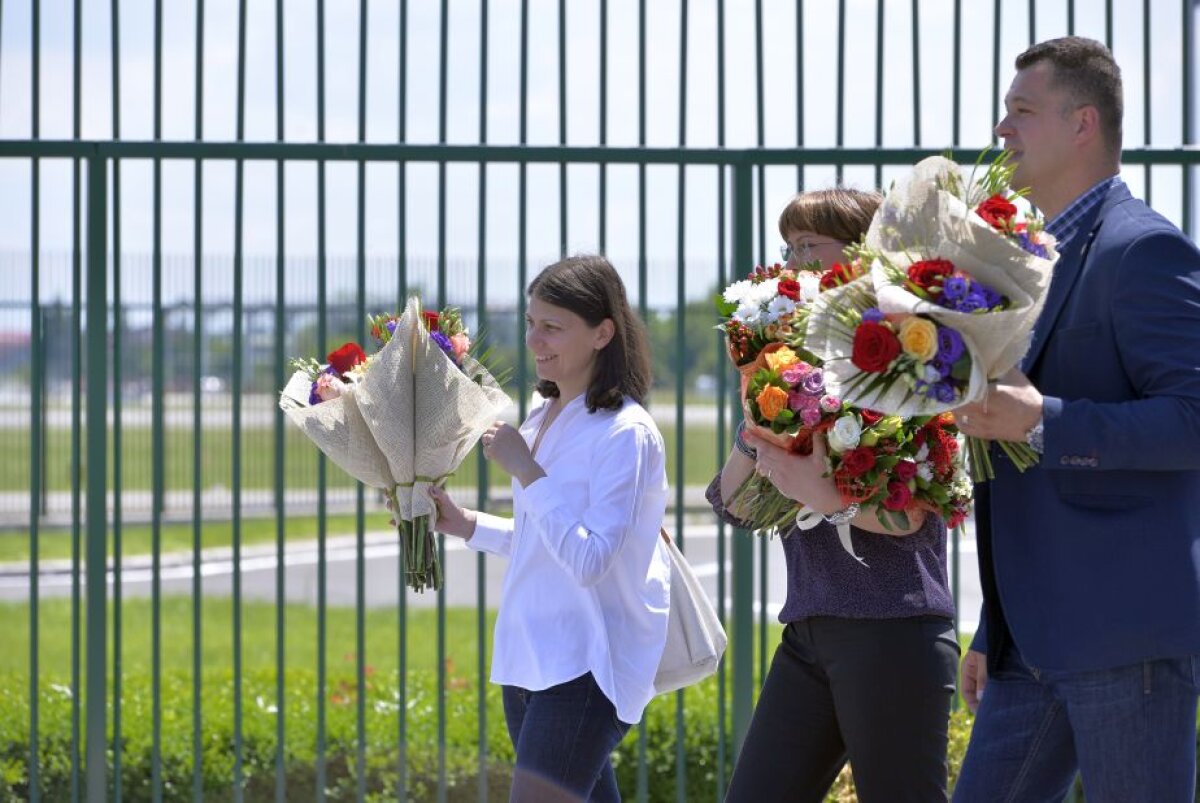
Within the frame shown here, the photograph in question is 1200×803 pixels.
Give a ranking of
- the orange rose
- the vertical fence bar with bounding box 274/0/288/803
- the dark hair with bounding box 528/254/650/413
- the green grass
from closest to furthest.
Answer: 1. the orange rose
2. the dark hair with bounding box 528/254/650/413
3. the vertical fence bar with bounding box 274/0/288/803
4. the green grass

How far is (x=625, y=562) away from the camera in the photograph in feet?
11.5

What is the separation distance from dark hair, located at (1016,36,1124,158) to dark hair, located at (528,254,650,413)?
3.68 feet

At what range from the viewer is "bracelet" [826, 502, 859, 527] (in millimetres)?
3089

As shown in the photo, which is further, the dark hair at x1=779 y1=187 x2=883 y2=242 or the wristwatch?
the dark hair at x1=779 y1=187 x2=883 y2=242

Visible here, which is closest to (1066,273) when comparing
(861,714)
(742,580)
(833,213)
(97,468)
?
(833,213)

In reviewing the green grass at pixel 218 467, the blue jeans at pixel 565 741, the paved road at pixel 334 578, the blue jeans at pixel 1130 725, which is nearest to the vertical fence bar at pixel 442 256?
the blue jeans at pixel 565 741

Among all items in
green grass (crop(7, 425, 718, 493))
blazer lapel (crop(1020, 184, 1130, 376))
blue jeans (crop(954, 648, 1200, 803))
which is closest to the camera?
blue jeans (crop(954, 648, 1200, 803))

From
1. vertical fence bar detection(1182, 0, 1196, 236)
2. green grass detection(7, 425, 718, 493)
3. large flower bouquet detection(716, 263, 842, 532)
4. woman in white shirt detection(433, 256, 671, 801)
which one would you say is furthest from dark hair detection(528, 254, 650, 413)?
green grass detection(7, 425, 718, 493)

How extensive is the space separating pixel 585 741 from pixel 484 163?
199 cm

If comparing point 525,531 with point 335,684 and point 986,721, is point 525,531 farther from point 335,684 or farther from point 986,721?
point 335,684

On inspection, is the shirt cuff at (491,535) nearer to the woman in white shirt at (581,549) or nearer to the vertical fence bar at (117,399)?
the woman in white shirt at (581,549)

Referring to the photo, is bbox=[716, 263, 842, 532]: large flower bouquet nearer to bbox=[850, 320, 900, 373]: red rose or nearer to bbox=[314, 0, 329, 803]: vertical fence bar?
bbox=[850, 320, 900, 373]: red rose

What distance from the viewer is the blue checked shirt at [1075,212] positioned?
293cm

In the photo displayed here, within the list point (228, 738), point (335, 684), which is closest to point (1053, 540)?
point (228, 738)
